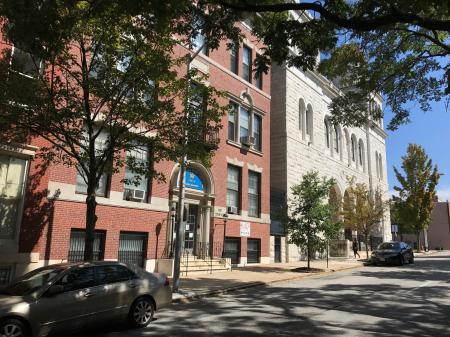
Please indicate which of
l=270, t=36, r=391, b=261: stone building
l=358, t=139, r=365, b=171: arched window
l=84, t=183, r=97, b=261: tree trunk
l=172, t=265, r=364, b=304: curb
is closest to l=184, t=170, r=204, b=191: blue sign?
l=172, t=265, r=364, b=304: curb

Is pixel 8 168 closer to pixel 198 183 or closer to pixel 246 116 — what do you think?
pixel 198 183

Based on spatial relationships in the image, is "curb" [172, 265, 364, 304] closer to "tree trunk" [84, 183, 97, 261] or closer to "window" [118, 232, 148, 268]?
"tree trunk" [84, 183, 97, 261]

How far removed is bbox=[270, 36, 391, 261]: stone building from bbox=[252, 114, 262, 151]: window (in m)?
3.36

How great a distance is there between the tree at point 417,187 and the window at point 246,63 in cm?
2737

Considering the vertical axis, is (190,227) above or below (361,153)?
below

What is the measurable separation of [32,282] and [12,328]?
1069 millimetres

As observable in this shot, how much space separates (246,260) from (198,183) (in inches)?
219

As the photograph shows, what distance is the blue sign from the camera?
816 inches

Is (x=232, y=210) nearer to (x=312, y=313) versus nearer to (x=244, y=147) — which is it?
(x=244, y=147)

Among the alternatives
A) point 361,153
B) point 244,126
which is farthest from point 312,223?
point 361,153

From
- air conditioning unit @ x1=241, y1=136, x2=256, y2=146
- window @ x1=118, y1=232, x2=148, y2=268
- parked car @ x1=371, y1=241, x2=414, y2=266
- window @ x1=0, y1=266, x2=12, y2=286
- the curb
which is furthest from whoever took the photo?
parked car @ x1=371, y1=241, x2=414, y2=266

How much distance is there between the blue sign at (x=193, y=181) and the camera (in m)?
20.7

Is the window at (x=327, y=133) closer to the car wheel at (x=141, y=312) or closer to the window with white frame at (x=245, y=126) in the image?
the window with white frame at (x=245, y=126)

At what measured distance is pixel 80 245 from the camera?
15594 millimetres
